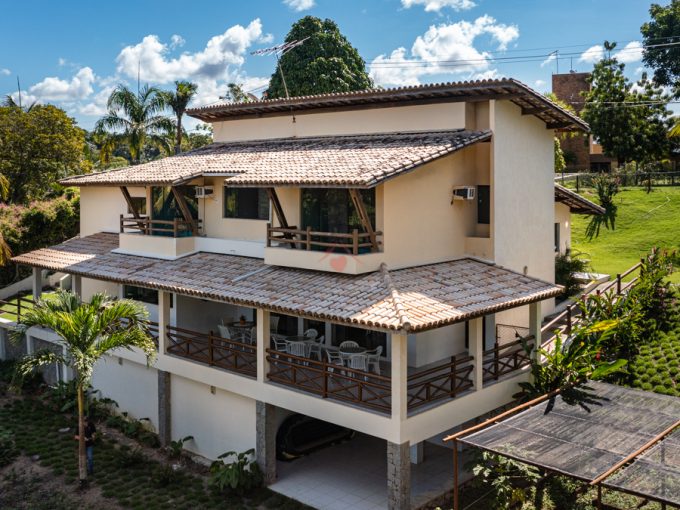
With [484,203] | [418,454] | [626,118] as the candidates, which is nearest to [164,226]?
[484,203]

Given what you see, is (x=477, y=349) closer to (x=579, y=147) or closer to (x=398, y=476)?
(x=398, y=476)

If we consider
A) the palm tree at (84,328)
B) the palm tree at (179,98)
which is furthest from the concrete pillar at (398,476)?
the palm tree at (179,98)

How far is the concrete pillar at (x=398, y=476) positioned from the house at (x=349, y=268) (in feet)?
0.14

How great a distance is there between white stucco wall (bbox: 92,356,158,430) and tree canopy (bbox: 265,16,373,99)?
83.3ft

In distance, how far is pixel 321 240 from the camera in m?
17.8

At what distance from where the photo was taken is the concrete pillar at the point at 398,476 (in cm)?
1390

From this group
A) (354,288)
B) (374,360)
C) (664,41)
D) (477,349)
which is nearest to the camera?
(354,288)

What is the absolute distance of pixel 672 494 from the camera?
399 inches

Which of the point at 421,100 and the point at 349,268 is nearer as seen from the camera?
the point at 349,268

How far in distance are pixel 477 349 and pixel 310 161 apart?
6775 millimetres

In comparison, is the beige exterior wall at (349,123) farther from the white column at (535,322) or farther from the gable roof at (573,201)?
the gable roof at (573,201)

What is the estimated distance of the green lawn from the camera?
105ft

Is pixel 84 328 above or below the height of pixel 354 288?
below

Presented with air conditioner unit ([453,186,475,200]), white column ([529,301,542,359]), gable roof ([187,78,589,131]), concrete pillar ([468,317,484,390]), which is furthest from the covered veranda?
gable roof ([187,78,589,131])
